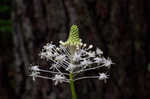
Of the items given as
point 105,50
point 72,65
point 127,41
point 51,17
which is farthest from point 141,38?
point 72,65

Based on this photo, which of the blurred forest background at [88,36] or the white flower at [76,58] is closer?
the white flower at [76,58]

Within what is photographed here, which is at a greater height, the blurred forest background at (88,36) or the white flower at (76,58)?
the blurred forest background at (88,36)

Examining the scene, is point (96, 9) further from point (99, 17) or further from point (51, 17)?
point (51, 17)

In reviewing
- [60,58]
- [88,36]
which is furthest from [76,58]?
[88,36]

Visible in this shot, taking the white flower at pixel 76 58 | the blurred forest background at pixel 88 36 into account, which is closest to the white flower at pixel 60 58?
the white flower at pixel 76 58

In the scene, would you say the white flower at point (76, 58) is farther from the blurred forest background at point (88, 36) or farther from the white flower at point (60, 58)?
the blurred forest background at point (88, 36)

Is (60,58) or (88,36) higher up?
(88,36)

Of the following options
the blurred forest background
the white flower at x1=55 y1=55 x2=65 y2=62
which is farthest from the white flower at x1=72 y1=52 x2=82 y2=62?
the blurred forest background

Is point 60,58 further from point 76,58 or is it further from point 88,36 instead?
point 88,36

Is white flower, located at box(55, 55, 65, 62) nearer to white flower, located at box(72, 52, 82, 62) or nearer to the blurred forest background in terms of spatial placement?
white flower, located at box(72, 52, 82, 62)
